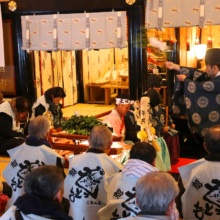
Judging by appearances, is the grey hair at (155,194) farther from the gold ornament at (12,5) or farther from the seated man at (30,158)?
the gold ornament at (12,5)

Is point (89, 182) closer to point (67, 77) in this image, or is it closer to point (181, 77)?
point (181, 77)

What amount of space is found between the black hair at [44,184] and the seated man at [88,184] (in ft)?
2.47

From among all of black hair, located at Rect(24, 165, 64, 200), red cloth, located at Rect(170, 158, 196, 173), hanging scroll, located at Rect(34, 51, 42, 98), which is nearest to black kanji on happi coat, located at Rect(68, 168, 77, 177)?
Answer: black hair, located at Rect(24, 165, 64, 200)

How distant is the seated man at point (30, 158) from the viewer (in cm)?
324

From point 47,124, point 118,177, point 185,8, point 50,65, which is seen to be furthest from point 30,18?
point 118,177

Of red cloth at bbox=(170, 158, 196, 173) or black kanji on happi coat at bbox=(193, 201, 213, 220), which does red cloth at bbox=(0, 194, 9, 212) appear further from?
red cloth at bbox=(170, 158, 196, 173)

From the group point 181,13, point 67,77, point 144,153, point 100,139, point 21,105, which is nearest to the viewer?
point 144,153

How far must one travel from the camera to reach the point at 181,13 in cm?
548

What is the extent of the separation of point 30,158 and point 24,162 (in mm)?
66

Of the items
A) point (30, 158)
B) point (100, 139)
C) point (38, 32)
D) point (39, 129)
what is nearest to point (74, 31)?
point (38, 32)

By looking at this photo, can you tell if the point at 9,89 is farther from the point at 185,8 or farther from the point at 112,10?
the point at 185,8

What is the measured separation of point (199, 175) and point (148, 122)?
7.00 ft

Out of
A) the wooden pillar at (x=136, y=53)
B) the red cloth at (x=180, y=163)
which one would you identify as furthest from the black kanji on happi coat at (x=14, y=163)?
the wooden pillar at (x=136, y=53)

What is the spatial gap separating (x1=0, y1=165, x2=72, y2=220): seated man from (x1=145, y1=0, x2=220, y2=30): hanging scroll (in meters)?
4.03
